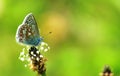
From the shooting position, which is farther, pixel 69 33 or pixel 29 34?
pixel 69 33

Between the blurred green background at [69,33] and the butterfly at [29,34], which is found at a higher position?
the blurred green background at [69,33]

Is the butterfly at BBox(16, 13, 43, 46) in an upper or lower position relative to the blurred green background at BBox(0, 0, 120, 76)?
lower

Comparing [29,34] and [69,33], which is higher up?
[69,33]

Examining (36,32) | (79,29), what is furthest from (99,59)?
(36,32)

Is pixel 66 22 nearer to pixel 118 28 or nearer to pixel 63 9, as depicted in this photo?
pixel 63 9

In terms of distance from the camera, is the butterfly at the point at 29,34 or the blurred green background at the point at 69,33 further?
the blurred green background at the point at 69,33
